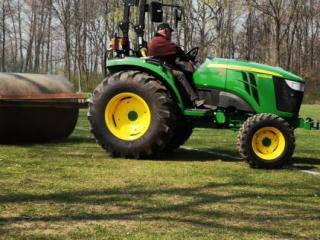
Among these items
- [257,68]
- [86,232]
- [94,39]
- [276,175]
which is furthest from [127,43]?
[94,39]

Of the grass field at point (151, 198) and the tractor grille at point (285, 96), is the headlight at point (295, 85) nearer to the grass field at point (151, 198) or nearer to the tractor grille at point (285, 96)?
Result: the tractor grille at point (285, 96)

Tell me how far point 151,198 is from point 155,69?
3.38m

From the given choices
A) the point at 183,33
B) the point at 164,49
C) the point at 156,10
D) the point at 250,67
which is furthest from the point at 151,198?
the point at 183,33

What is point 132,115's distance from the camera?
9148 millimetres

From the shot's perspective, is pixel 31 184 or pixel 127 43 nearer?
pixel 31 184

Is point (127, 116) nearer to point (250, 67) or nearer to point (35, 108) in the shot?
point (250, 67)

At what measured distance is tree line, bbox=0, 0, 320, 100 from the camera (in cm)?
5488

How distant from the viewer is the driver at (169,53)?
8898 millimetres

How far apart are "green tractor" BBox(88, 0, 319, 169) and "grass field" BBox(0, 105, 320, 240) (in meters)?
0.38

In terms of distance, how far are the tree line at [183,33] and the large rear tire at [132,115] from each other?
44063 mm

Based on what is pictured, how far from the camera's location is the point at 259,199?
238 inches

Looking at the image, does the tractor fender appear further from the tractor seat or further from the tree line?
the tree line

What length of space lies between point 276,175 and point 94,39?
185ft

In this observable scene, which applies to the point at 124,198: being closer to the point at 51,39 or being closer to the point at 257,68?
the point at 257,68
